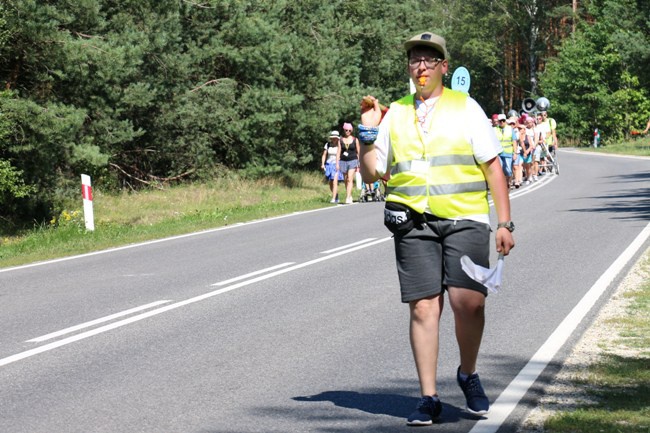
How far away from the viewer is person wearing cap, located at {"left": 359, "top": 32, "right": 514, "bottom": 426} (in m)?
6.14

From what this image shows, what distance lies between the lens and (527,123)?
34031 millimetres

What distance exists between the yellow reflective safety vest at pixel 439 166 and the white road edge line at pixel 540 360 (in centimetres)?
108

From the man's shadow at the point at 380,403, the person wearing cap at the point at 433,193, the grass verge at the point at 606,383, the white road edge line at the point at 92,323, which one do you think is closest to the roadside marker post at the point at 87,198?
the white road edge line at the point at 92,323

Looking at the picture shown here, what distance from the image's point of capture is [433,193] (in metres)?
6.16

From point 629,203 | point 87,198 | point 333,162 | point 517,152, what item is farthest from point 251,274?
point 517,152

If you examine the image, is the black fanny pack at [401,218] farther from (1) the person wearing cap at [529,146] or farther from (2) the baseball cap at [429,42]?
(1) the person wearing cap at [529,146]

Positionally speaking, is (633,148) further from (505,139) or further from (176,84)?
(176,84)

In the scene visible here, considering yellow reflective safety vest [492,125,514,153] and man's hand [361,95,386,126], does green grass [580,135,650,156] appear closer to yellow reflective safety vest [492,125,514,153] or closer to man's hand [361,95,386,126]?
yellow reflective safety vest [492,125,514,153]

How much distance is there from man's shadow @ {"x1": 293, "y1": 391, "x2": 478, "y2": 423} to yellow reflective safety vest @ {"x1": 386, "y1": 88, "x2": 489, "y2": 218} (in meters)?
1.10

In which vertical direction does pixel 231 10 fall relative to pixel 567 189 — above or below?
above

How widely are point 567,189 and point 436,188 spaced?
23.6 metres

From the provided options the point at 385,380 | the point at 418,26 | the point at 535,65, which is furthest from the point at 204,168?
the point at 535,65

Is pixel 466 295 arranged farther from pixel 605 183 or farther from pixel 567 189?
pixel 605 183

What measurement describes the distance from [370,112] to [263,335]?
134 inches
